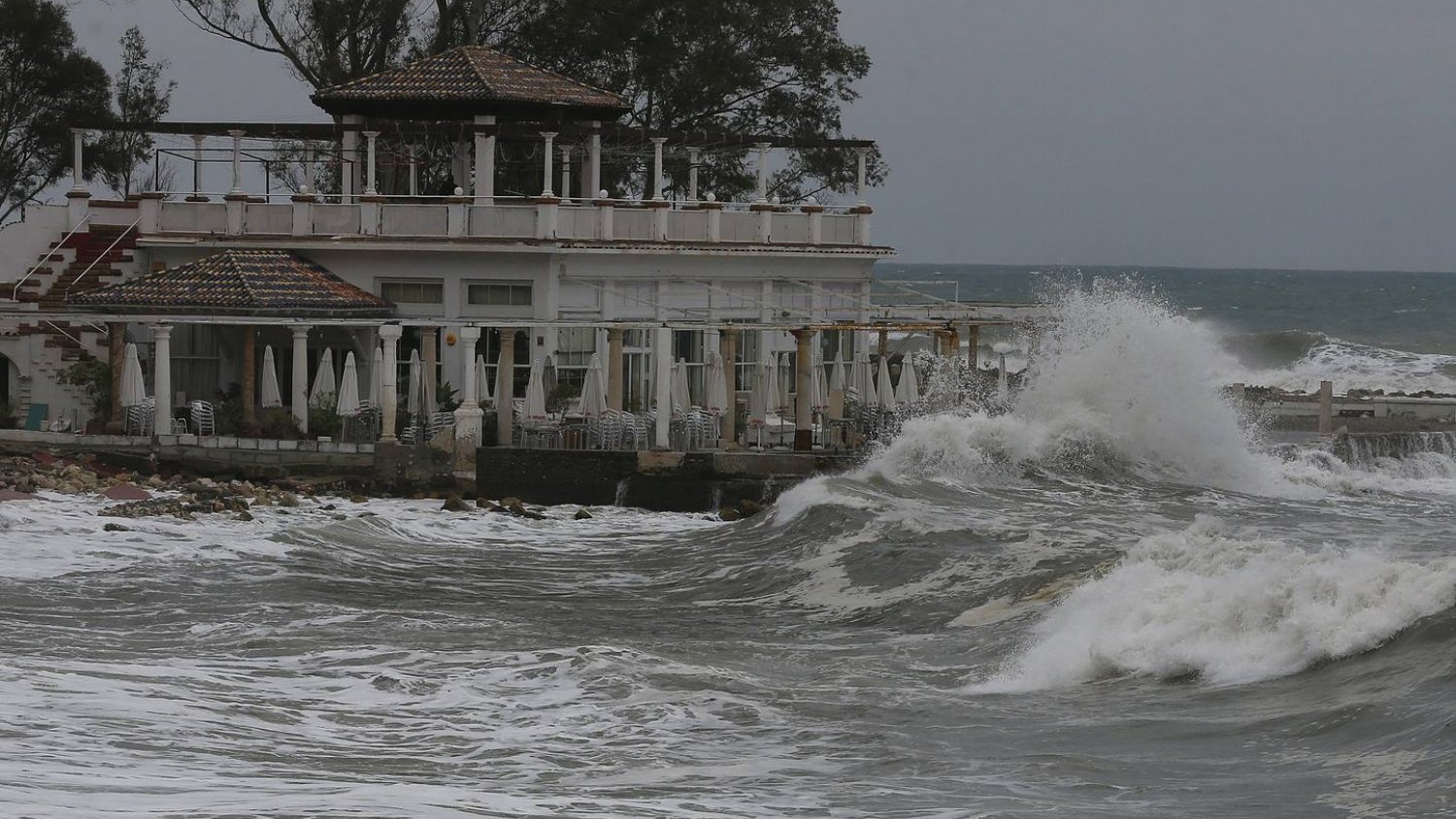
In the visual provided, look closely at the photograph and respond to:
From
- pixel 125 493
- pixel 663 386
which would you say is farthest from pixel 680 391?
pixel 125 493

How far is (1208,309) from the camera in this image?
120938 mm

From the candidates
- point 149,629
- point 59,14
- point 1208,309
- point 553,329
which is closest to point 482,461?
point 553,329

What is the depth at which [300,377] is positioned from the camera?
118 ft

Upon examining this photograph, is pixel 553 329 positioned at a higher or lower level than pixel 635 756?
higher

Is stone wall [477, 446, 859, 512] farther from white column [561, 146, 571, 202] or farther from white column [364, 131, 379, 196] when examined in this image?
white column [561, 146, 571, 202]

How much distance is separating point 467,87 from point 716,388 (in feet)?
26.4

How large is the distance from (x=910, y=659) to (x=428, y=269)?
19676mm

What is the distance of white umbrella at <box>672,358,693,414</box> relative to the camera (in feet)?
120

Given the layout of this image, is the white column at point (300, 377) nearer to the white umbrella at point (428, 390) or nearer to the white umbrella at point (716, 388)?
the white umbrella at point (428, 390)

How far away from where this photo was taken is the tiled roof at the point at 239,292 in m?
36.1

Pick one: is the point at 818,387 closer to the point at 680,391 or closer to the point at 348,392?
the point at 680,391

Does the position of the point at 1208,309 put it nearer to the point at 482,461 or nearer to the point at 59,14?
the point at 59,14

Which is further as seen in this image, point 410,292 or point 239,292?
point 410,292

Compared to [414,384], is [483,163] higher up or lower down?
higher up
